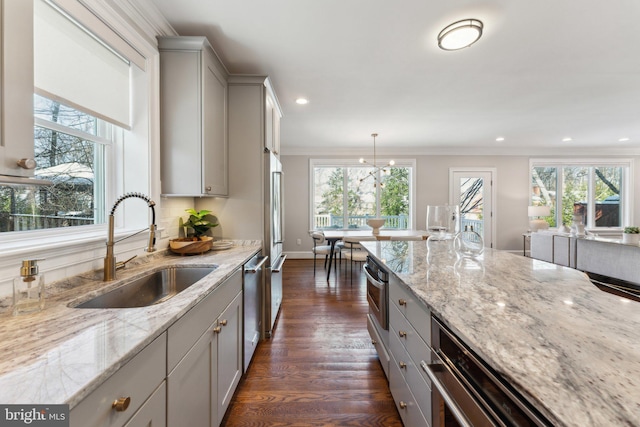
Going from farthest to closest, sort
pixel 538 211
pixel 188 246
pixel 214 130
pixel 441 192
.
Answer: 1. pixel 441 192
2. pixel 538 211
3. pixel 214 130
4. pixel 188 246

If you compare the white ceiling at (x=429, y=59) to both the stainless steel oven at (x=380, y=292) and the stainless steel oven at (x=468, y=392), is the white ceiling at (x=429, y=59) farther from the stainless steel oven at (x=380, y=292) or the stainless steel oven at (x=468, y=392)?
the stainless steel oven at (x=468, y=392)

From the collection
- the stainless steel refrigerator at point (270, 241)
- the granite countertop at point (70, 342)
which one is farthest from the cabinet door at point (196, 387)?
the stainless steel refrigerator at point (270, 241)

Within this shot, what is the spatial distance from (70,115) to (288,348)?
7.05 ft

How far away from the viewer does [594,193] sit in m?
6.00

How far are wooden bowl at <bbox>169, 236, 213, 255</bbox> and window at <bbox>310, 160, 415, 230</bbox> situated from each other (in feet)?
13.3

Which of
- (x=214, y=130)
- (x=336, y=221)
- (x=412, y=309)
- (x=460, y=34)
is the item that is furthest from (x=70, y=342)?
(x=336, y=221)

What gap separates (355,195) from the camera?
5992 mm

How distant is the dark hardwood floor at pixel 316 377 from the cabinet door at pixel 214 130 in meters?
1.42

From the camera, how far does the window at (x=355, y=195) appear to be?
596cm

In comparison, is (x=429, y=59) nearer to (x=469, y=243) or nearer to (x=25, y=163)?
(x=469, y=243)

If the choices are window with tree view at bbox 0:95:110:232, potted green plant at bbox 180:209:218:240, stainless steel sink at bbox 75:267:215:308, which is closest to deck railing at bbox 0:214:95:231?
window with tree view at bbox 0:95:110:232

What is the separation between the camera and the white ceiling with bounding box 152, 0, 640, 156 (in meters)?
1.71

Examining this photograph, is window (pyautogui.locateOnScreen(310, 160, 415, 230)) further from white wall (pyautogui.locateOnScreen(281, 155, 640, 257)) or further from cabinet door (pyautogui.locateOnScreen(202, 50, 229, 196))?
cabinet door (pyautogui.locateOnScreen(202, 50, 229, 196))

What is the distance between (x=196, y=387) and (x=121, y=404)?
1.66 ft
